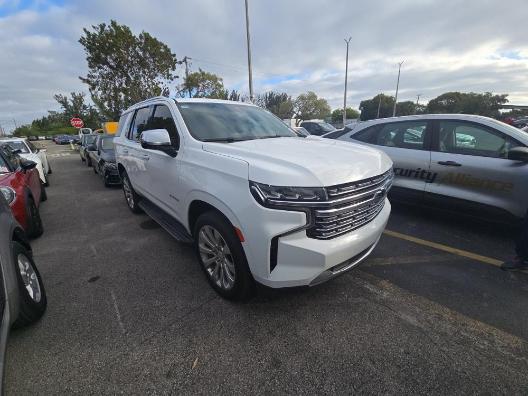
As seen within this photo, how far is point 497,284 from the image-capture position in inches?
116

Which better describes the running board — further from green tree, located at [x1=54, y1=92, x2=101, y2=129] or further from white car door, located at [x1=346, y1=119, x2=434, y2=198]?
green tree, located at [x1=54, y1=92, x2=101, y2=129]

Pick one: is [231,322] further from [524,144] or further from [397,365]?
[524,144]

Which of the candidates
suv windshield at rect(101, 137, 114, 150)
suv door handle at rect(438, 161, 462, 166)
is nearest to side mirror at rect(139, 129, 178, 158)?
suv door handle at rect(438, 161, 462, 166)

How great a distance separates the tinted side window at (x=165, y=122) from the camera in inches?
122

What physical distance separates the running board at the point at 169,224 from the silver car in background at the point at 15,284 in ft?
4.26

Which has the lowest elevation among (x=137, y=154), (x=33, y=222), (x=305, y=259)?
(x=33, y=222)

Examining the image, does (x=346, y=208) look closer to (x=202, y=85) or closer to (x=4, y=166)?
(x=4, y=166)

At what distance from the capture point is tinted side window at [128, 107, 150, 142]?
419 cm

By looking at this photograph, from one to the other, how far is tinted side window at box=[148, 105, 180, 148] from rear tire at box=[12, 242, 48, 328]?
168 centimetres

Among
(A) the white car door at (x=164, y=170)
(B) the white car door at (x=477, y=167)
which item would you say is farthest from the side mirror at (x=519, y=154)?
(A) the white car door at (x=164, y=170)

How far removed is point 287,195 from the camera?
6.62 feet

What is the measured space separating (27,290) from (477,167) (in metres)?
5.21

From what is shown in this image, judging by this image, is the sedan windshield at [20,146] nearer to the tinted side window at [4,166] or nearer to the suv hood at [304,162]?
the tinted side window at [4,166]

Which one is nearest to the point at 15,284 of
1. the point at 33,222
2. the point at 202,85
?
the point at 33,222
